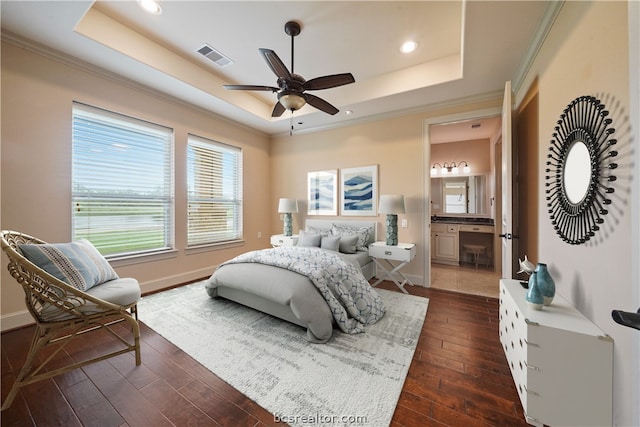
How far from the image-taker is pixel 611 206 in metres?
1.17

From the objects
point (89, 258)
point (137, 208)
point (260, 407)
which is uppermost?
point (137, 208)

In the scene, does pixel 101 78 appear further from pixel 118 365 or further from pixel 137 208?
pixel 118 365

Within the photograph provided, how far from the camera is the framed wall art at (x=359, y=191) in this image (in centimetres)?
414

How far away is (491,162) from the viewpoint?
5.03 meters

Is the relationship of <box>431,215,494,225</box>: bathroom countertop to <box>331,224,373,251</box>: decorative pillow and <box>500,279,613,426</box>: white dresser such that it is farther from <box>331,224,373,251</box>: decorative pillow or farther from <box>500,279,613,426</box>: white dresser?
<box>500,279,613,426</box>: white dresser

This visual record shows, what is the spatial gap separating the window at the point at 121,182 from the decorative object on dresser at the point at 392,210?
3.29m

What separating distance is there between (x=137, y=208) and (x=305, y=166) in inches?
115

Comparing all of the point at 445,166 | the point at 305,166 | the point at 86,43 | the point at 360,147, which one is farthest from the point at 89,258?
the point at 445,166

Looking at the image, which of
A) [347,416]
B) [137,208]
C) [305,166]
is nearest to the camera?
[347,416]

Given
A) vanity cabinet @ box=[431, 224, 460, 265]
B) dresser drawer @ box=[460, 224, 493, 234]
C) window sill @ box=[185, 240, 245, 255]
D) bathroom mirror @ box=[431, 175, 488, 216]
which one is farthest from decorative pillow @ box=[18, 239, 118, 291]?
bathroom mirror @ box=[431, 175, 488, 216]

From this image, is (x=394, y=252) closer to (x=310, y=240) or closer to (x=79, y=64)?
(x=310, y=240)

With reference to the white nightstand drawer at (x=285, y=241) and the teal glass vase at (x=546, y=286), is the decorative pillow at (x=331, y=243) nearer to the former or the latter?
the white nightstand drawer at (x=285, y=241)

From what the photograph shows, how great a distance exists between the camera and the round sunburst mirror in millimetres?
1221

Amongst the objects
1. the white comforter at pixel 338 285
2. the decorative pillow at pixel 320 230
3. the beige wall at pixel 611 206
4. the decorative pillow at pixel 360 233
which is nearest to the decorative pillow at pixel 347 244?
the decorative pillow at pixel 360 233
